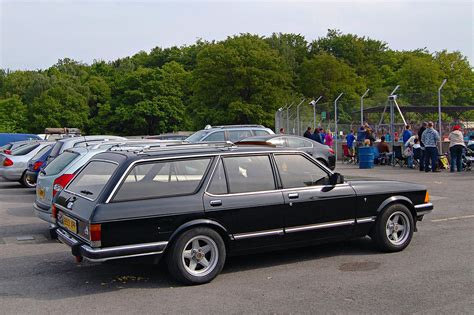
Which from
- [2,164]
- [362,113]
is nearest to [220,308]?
[2,164]

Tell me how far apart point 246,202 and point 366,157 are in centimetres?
1591

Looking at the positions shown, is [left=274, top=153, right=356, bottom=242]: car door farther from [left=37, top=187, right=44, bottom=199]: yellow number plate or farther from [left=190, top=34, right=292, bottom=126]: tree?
[left=190, top=34, right=292, bottom=126]: tree

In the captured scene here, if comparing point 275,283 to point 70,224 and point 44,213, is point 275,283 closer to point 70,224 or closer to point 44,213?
point 70,224

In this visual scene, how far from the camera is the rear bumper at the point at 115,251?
5.52 m

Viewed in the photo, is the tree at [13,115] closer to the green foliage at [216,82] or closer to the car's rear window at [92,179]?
the green foliage at [216,82]

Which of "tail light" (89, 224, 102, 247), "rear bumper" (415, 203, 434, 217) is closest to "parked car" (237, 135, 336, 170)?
"rear bumper" (415, 203, 434, 217)

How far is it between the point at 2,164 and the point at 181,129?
2539 inches

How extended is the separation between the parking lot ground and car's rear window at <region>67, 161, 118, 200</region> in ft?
3.49

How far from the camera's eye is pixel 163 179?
20.0ft

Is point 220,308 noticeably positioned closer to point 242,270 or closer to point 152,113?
point 242,270

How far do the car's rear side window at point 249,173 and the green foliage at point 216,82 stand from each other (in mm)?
56344

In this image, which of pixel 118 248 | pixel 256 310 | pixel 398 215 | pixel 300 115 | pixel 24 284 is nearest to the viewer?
pixel 256 310

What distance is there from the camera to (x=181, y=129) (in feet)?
269

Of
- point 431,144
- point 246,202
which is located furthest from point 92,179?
point 431,144
